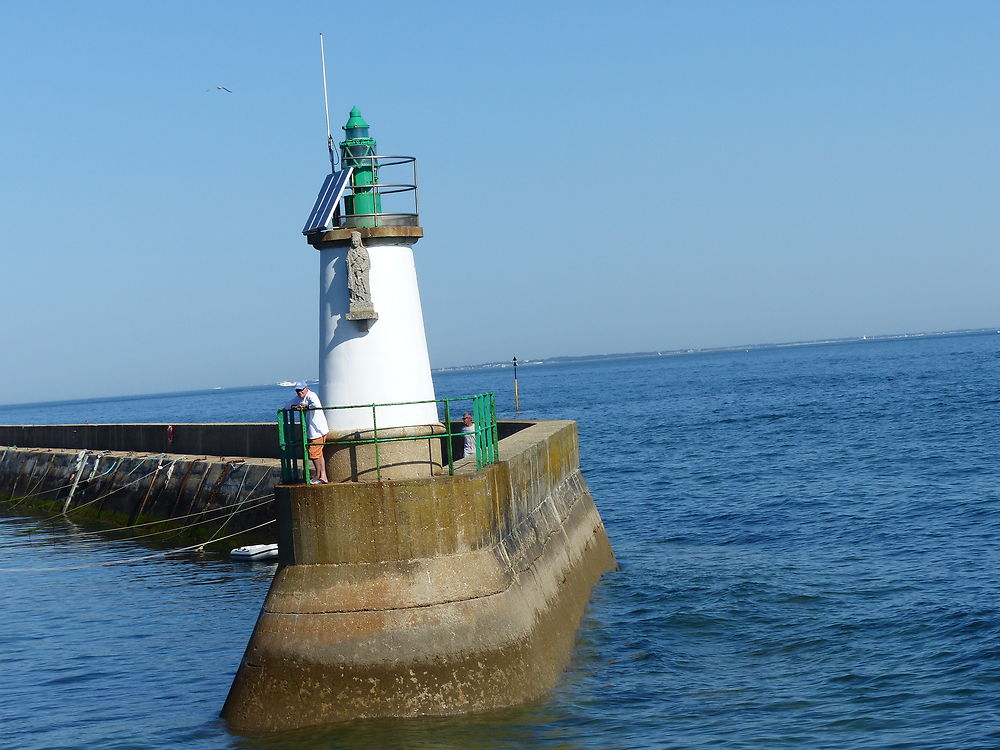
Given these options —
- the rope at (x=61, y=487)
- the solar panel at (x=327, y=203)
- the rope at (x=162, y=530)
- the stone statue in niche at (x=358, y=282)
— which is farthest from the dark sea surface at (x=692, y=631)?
the solar panel at (x=327, y=203)

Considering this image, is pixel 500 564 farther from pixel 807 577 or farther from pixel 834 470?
pixel 834 470

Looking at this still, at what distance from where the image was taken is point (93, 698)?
13.0 meters

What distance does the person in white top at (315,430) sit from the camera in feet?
38.0

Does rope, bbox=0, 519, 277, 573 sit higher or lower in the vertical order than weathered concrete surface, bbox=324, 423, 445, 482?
lower

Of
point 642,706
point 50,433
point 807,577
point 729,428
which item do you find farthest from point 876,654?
point 729,428

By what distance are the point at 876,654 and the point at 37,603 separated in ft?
42.8

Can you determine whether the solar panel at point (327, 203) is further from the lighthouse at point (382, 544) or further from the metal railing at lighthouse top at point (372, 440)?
the metal railing at lighthouse top at point (372, 440)

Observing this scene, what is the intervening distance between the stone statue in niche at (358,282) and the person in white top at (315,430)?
92cm

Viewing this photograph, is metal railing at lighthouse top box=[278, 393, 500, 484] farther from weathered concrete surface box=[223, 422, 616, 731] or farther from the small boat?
the small boat

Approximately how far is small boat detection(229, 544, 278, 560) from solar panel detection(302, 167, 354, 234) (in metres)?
9.92

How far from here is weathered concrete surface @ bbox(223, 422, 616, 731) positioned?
34.7 ft

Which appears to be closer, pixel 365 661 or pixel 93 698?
pixel 365 661

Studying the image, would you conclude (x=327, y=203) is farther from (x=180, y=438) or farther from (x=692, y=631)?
(x=180, y=438)

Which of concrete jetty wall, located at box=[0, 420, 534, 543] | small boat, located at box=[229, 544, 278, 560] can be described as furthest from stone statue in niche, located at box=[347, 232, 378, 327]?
small boat, located at box=[229, 544, 278, 560]
